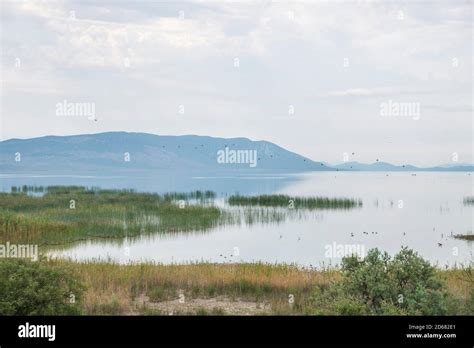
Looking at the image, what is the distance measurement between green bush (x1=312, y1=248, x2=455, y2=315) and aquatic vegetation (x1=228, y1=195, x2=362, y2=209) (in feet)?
124

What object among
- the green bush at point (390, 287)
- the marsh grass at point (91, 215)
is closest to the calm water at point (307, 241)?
the marsh grass at point (91, 215)

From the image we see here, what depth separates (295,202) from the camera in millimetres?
51750

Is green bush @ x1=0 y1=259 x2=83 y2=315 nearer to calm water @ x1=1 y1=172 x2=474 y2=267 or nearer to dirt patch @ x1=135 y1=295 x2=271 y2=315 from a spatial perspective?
dirt patch @ x1=135 y1=295 x2=271 y2=315

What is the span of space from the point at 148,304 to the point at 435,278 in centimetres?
660

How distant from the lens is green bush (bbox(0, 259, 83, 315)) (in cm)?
1069

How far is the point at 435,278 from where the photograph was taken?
11523 mm

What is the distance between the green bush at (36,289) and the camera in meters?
10.7

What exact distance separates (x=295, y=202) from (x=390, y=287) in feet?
133

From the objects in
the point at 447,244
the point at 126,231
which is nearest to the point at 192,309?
the point at 126,231

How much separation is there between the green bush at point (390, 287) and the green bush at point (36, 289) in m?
4.79

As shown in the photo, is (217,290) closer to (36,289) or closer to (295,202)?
(36,289)

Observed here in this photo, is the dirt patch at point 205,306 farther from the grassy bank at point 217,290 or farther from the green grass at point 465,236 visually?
the green grass at point 465,236
